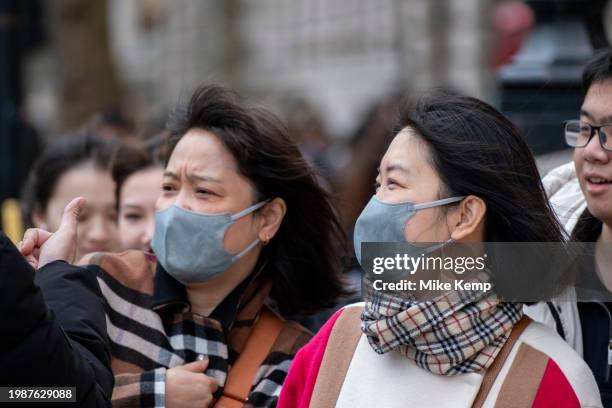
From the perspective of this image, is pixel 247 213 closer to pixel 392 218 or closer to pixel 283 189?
pixel 283 189

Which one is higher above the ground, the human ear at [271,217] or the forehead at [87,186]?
the human ear at [271,217]

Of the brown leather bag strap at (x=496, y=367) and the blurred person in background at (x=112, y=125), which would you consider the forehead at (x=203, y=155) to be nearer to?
the brown leather bag strap at (x=496, y=367)

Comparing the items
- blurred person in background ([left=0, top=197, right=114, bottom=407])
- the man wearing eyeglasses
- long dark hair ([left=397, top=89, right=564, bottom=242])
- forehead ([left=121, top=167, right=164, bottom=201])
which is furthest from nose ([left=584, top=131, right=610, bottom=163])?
forehead ([left=121, top=167, right=164, bottom=201])

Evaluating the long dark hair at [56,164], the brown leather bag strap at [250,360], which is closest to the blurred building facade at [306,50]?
the long dark hair at [56,164]

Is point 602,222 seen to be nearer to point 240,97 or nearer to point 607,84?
point 607,84

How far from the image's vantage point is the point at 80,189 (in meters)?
5.52

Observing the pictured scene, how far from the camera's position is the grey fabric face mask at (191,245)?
4.03 meters

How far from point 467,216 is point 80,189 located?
248cm

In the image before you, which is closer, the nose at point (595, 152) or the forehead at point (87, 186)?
the nose at point (595, 152)

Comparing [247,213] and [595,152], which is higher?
[595,152]

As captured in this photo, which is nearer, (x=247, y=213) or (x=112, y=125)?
(x=247, y=213)

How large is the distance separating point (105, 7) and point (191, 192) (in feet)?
30.7

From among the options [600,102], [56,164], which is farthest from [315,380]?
[56,164]

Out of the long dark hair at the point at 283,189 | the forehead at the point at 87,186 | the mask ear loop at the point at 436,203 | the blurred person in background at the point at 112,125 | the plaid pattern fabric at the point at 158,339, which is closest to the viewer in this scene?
the mask ear loop at the point at 436,203
